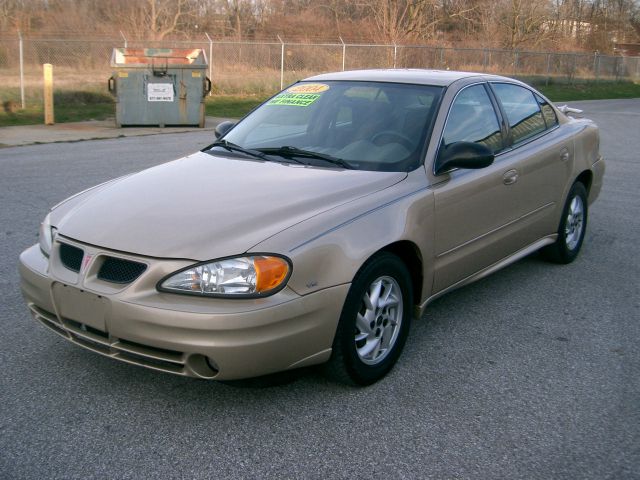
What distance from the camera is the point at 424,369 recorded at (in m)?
3.97

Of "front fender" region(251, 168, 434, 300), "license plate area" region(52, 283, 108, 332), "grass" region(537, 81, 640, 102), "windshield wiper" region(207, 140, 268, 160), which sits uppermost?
"grass" region(537, 81, 640, 102)

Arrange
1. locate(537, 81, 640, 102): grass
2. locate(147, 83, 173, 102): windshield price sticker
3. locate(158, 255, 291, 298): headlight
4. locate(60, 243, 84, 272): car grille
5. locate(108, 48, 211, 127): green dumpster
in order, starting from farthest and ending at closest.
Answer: locate(537, 81, 640, 102): grass → locate(147, 83, 173, 102): windshield price sticker → locate(108, 48, 211, 127): green dumpster → locate(60, 243, 84, 272): car grille → locate(158, 255, 291, 298): headlight

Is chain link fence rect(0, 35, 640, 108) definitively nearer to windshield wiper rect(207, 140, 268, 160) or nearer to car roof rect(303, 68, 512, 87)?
windshield wiper rect(207, 140, 268, 160)

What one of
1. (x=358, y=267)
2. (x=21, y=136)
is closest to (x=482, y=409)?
→ (x=358, y=267)

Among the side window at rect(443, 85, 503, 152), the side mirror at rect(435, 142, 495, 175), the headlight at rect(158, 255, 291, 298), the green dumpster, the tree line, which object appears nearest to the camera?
the headlight at rect(158, 255, 291, 298)

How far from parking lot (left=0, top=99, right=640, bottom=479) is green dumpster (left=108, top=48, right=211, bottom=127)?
10587 mm

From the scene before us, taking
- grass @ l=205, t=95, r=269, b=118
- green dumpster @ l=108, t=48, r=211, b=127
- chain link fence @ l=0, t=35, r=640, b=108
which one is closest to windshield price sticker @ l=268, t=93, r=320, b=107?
green dumpster @ l=108, t=48, r=211, b=127

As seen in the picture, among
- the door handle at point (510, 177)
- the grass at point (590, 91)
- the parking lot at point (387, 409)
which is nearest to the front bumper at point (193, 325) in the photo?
the parking lot at point (387, 409)

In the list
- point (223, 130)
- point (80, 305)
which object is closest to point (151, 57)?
point (223, 130)

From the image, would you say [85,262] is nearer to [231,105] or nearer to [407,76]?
[407,76]

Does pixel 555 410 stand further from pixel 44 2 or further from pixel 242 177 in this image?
pixel 44 2

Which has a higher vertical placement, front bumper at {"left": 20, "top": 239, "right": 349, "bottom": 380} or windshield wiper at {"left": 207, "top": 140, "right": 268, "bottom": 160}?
windshield wiper at {"left": 207, "top": 140, "right": 268, "bottom": 160}

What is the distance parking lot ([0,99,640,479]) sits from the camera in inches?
119

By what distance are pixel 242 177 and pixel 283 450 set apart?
162 cm
